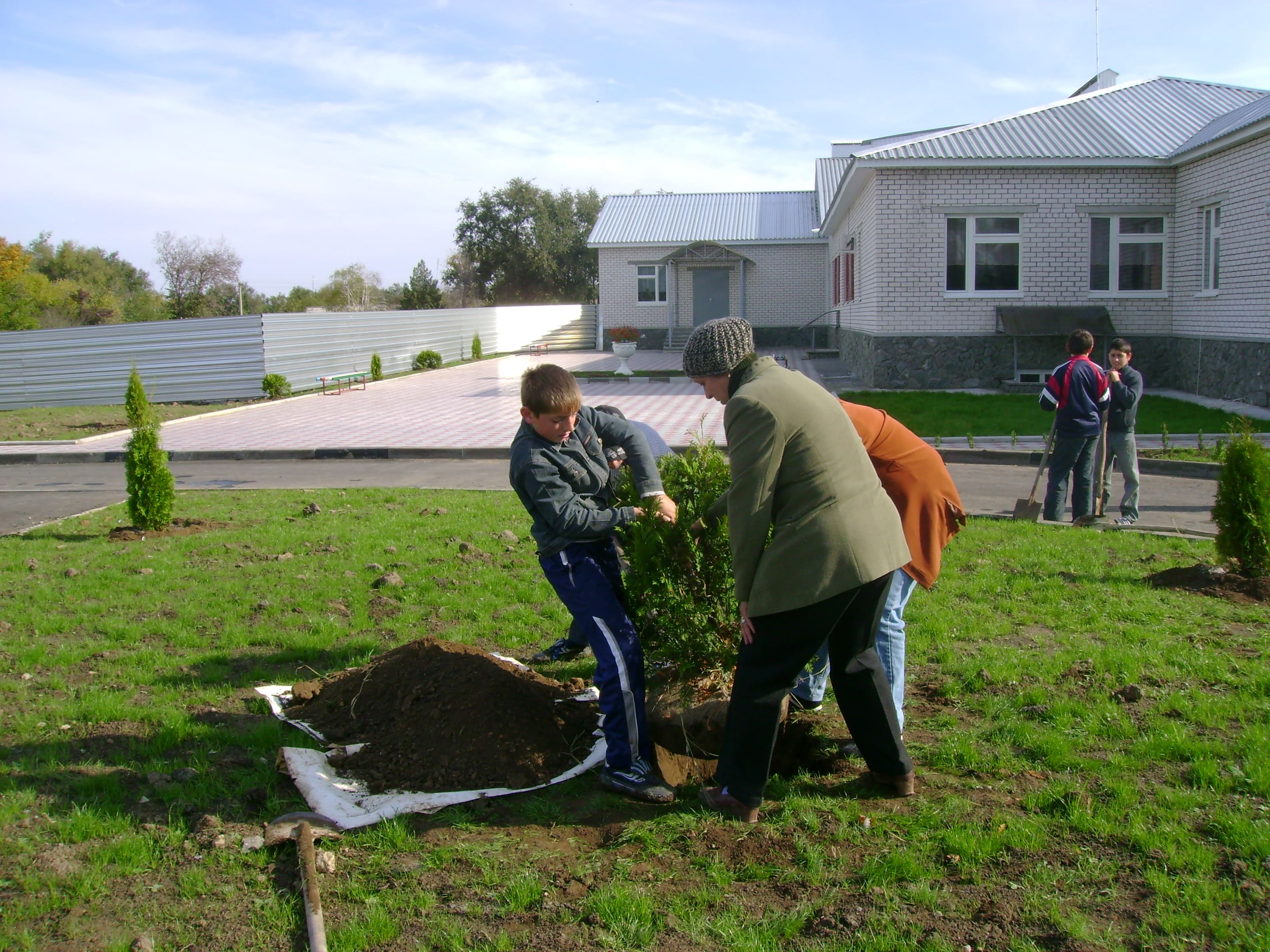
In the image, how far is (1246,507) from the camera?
642cm

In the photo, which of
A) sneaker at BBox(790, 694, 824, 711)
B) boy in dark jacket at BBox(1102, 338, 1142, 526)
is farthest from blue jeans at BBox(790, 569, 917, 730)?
boy in dark jacket at BBox(1102, 338, 1142, 526)

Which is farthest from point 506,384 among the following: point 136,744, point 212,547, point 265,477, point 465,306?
point 465,306

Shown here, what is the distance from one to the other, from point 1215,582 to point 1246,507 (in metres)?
0.53

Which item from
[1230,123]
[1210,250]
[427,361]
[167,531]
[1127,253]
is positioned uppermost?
[1230,123]

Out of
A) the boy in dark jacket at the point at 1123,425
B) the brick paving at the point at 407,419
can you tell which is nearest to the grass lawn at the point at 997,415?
the brick paving at the point at 407,419

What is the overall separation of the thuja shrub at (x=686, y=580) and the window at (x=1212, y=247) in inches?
691

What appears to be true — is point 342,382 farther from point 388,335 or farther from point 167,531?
point 167,531

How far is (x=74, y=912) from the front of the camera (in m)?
3.13

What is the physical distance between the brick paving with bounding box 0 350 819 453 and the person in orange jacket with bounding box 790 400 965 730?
21.9 feet

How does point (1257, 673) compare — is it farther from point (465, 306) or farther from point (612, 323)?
point (465, 306)

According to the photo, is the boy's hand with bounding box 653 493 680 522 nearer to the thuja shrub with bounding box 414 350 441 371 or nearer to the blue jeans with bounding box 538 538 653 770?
the blue jeans with bounding box 538 538 653 770

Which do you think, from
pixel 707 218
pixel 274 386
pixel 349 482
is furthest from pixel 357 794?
pixel 707 218

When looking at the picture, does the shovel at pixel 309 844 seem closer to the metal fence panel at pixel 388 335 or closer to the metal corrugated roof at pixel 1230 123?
the metal corrugated roof at pixel 1230 123

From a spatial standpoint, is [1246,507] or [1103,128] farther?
[1103,128]
